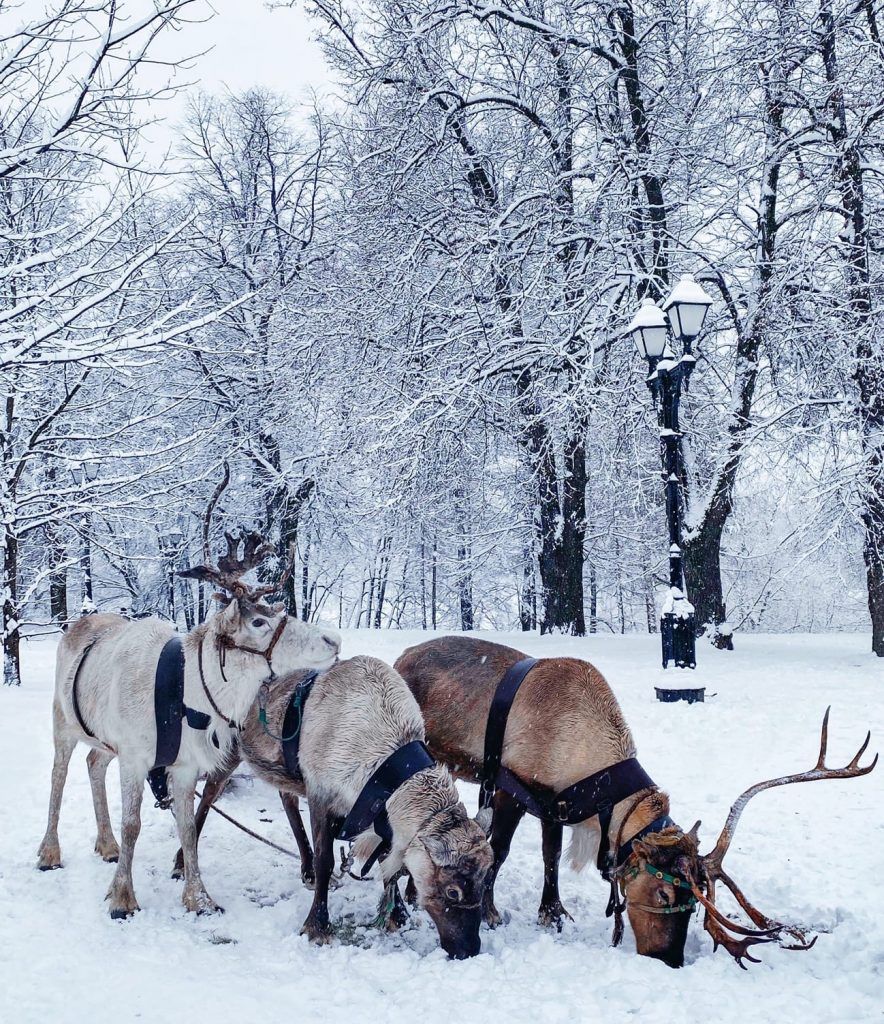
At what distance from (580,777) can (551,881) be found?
655 millimetres

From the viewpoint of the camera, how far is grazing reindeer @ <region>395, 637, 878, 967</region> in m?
3.75

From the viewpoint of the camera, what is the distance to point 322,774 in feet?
15.0

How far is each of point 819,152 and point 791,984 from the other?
12.0 meters

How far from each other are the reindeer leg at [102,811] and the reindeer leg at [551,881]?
2828 mm

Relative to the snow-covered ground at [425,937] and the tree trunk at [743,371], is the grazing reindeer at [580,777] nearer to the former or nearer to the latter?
the snow-covered ground at [425,937]

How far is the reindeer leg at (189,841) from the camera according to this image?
4.65 metres

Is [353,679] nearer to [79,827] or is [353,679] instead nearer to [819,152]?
[79,827]

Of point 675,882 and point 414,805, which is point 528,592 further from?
point 675,882

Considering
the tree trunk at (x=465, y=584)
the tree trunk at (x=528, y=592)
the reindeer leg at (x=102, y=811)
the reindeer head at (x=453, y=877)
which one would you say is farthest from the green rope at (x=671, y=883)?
the tree trunk at (x=528, y=592)

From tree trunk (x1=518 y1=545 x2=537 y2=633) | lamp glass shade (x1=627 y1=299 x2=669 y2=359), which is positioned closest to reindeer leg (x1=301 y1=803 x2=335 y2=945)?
lamp glass shade (x1=627 y1=299 x2=669 y2=359)

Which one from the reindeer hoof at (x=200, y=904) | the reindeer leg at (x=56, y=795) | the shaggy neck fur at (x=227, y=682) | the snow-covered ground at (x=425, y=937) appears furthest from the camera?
the reindeer leg at (x=56, y=795)

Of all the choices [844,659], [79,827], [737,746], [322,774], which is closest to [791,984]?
[322,774]

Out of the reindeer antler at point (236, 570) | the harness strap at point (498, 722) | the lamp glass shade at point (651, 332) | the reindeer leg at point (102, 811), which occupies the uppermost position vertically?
the lamp glass shade at point (651, 332)

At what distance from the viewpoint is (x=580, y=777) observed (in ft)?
14.4
